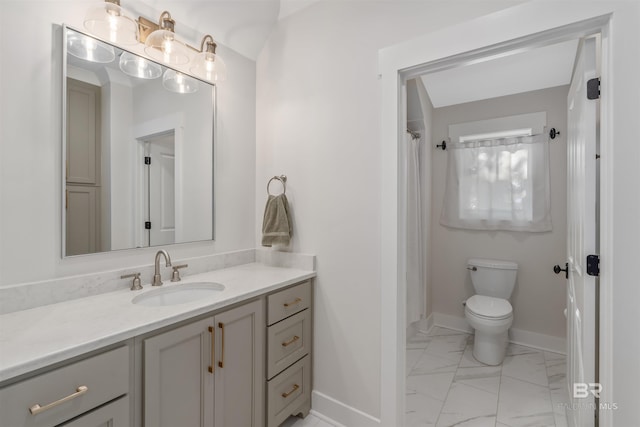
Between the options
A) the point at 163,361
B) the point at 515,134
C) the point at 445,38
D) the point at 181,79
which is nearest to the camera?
the point at 163,361

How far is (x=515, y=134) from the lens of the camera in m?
2.75

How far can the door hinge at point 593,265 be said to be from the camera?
117 cm

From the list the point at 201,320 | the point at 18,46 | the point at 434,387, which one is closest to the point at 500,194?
the point at 434,387

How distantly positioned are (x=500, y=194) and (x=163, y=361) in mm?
2893

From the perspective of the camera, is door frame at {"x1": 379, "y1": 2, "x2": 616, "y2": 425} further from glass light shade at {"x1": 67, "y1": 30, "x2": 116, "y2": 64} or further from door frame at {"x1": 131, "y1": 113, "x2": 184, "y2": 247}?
glass light shade at {"x1": 67, "y1": 30, "x2": 116, "y2": 64}

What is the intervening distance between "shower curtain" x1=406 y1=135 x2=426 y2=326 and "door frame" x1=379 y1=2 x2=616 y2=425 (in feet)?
3.97

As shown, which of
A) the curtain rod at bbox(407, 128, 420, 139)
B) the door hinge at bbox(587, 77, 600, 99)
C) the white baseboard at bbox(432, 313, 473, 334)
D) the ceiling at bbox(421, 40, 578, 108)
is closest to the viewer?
the door hinge at bbox(587, 77, 600, 99)

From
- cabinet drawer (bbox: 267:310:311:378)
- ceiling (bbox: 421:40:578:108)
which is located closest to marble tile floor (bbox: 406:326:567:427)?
cabinet drawer (bbox: 267:310:311:378)

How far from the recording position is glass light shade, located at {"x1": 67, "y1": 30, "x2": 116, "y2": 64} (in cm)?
131

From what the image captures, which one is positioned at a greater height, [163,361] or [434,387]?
[163,361]

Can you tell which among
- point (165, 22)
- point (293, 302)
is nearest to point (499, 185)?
point (293, 302)

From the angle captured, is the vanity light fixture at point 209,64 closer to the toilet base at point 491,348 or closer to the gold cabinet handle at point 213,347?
the gold cabinet handle at point 213,347

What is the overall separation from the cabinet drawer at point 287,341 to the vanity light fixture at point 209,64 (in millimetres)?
1403

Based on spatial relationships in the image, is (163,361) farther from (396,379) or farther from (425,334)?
(425,334)
